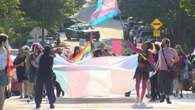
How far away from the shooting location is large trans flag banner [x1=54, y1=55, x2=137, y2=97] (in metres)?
21.0

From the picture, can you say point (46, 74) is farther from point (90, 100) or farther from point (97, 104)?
point (90, 100)

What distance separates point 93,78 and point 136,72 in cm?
198

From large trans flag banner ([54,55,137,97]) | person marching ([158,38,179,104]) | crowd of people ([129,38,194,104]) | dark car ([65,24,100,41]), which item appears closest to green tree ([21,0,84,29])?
dark car ([65,24,100,41])

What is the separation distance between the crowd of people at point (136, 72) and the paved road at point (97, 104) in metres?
0.38

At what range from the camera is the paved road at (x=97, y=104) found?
736 inches

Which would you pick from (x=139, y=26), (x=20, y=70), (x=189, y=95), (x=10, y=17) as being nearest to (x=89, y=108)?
(x=20, y=70)

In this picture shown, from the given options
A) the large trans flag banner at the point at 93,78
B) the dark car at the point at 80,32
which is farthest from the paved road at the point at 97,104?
the dark car at the point at 80,32

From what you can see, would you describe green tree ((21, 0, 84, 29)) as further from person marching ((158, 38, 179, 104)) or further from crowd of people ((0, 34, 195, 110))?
person marching ((158, 38, 179, 104))

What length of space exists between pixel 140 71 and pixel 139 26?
5484 centimetres

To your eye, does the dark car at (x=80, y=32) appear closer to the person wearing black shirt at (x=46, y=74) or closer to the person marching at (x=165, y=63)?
the person marching at (x=165, y=63)

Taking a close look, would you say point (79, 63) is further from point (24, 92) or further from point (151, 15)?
point (151, 15)

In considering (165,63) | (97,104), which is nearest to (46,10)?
(165,63)

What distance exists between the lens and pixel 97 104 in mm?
19609

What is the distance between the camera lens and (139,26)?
2918 inches
